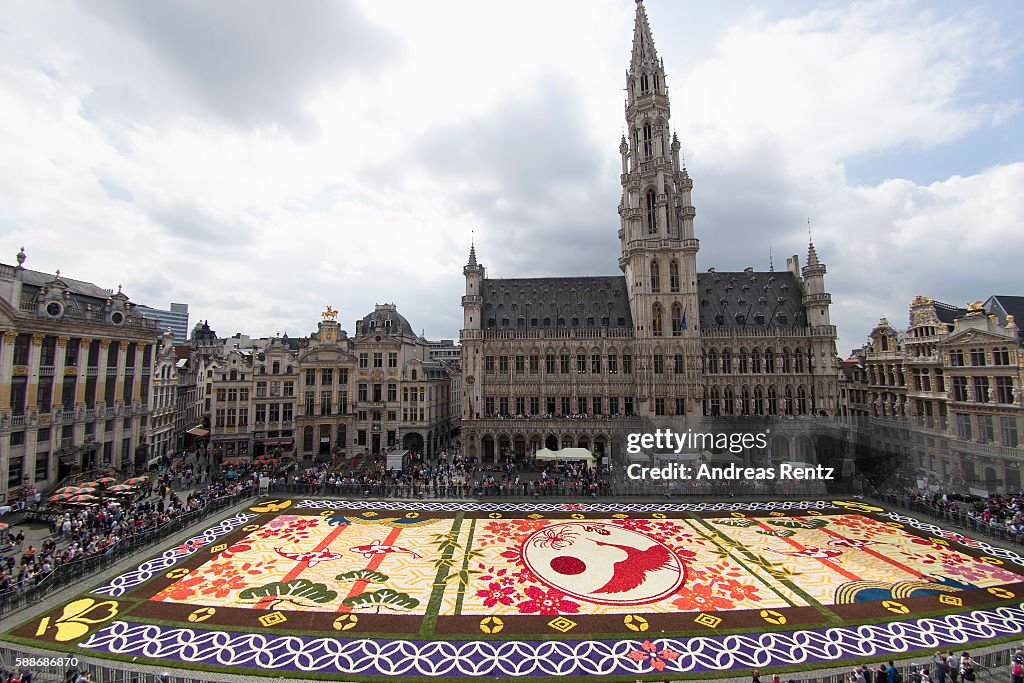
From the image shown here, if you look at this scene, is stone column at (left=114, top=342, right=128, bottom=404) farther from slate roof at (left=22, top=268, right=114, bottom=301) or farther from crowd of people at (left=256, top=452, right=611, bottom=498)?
crowd of people at (left=256, top=452, right=611, bottom=498)

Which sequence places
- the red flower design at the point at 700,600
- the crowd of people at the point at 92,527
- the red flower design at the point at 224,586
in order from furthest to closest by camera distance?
the crowd of people at the point at 92,527
the red flower design at the point at 224,586
the red flower design at the point at 700,600

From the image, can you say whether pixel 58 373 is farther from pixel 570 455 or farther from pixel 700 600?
pixel 700 600

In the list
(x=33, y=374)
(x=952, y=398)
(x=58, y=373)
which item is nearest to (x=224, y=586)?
(x=33, y=374)

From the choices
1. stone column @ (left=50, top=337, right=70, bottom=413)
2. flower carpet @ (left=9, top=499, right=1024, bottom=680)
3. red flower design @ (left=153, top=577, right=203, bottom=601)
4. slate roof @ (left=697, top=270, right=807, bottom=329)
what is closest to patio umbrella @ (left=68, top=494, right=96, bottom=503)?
flower carpet @ (left=9, top=499, right=1024, bottom=680)

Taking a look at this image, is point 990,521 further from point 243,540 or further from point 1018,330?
point 243,540

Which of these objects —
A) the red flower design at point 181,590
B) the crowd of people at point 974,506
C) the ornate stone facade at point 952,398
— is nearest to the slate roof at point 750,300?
the ornate stone facade at point 952,398

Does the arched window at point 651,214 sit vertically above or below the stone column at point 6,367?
above

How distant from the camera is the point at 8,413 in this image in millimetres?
32969

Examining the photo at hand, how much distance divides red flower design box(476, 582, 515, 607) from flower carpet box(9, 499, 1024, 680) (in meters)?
0.10

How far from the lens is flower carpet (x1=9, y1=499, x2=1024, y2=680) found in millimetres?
16109

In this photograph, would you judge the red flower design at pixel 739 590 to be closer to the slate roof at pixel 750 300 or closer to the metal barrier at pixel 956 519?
the metal barrier at pixel 956 519

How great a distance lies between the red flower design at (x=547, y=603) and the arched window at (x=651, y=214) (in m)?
48.5

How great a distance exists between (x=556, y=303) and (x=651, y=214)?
57.5 ft

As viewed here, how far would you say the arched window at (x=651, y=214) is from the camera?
57500mm
